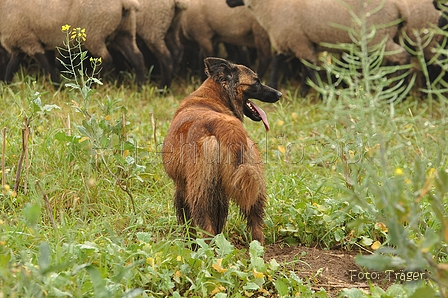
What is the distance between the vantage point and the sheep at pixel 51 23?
26.3ft

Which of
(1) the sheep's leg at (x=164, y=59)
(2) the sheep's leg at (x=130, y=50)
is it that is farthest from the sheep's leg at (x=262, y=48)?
(2) the sheep's leg at (x=130, y=50)

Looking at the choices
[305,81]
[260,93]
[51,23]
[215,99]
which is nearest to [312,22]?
[305,81]

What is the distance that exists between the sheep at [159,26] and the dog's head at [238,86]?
4.63 m

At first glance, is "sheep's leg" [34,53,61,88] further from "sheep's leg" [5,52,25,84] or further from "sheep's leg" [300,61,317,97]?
"sheep's leg" [300,61,317,97]

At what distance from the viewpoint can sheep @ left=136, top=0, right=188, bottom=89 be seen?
9117mm

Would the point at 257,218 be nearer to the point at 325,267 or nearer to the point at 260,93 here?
the point at 325,267

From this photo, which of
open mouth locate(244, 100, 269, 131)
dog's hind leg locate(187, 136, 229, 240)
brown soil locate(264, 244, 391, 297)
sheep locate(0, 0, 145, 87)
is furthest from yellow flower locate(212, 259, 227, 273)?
sheep locate(0, 0, 145, 87)

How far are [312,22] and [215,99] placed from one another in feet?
15.6

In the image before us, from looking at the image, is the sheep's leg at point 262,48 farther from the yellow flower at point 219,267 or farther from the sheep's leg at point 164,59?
the yellow flower at point 219,267

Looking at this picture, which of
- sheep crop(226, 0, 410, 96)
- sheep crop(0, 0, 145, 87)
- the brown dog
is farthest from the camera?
sheep crop(226, 0, 410, 96)

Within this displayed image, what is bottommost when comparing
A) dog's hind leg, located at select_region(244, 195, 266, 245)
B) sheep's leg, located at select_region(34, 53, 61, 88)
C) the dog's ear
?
sheep's leg, located at select_region(34, 53, 61, 88)

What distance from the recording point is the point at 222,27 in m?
9.88

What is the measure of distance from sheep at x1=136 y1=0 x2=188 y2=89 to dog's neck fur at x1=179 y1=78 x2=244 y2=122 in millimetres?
4733

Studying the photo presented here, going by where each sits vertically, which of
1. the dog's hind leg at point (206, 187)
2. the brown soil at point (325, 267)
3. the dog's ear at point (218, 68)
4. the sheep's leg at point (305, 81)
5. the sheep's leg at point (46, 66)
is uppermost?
the dog's ear at point (218, 68)
